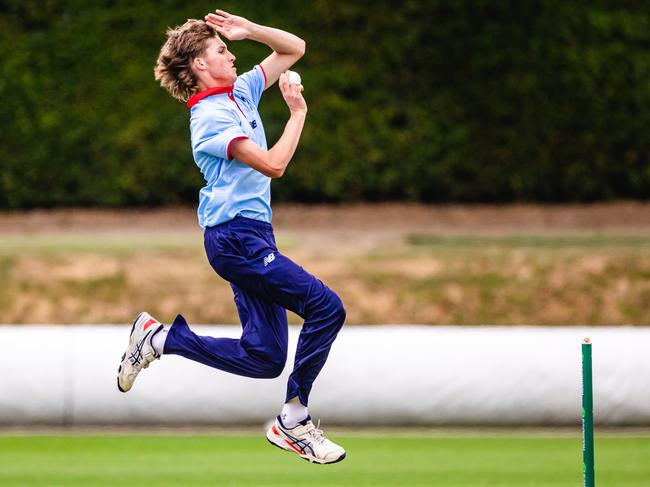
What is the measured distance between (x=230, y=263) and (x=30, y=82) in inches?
369

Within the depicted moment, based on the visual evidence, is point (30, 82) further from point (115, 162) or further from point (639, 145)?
point (639, 145)

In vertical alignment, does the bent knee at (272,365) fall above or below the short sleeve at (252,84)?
below

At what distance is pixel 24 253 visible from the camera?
12.4 meters

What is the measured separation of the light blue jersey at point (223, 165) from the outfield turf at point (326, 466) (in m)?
2.39

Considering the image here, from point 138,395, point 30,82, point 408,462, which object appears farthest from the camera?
point 30,82

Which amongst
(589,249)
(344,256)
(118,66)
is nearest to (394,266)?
(344,256)

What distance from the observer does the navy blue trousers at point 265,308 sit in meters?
5.59

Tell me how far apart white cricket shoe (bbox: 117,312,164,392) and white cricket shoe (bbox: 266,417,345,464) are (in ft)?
2.29

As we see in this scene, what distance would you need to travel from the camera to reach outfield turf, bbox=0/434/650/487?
7574mm

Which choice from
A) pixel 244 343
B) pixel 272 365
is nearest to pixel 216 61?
pixel 244 343

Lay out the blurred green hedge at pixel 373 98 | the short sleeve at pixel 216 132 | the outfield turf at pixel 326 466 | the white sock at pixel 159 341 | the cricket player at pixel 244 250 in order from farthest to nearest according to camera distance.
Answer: the blurred green hedge at pixel 373 98, the outfield turf at pixel 326 466, the white sock at pixel 159 341, the cricket player at pixel 244 250, the short sleeve at pixel 216 132

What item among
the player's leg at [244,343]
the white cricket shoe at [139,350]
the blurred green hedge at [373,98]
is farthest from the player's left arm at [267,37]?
the blurred green hedge at [373,98]

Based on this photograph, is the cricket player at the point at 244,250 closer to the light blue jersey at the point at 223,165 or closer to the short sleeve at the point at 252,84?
the light blue jersey at the point at 223,165

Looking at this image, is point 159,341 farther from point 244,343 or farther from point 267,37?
point 267,37
